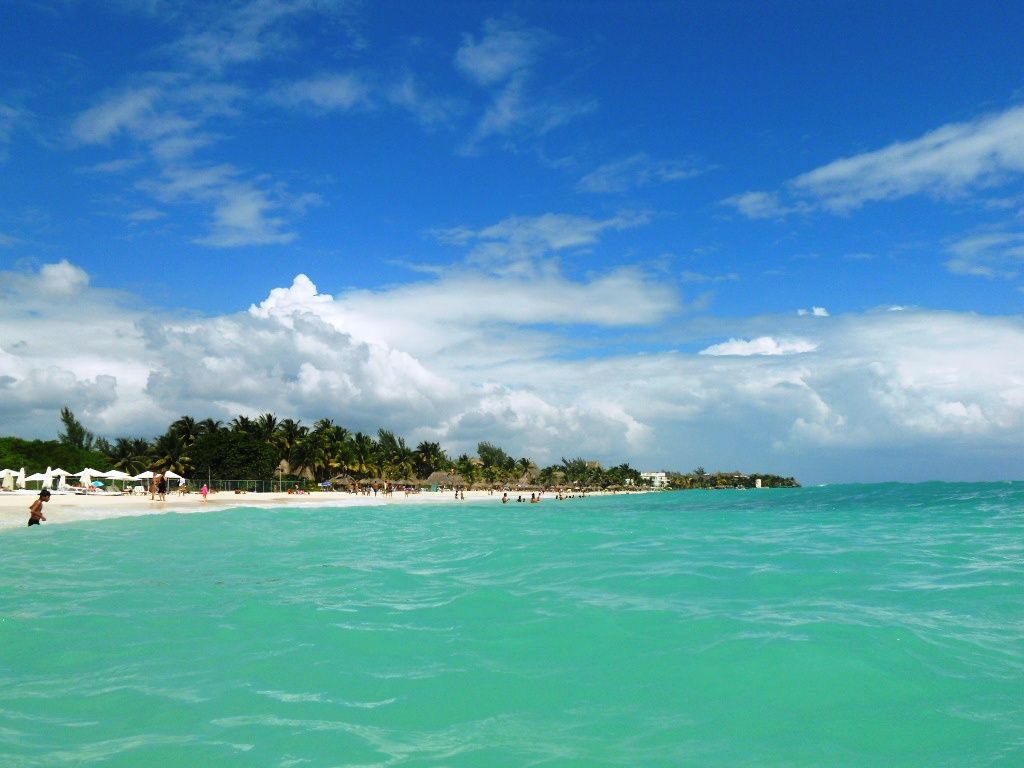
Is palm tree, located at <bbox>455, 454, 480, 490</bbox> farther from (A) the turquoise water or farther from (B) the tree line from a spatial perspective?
(A) the turquoise water

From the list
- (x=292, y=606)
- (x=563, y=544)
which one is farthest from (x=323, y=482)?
(x=292, y=606)

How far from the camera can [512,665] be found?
8.21 meters

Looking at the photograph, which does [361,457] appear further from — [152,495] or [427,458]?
[152,495]

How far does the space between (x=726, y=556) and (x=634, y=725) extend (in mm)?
13400

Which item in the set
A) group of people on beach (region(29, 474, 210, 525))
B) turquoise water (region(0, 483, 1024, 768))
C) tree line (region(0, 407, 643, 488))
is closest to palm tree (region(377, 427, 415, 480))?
tree line (region(0, 407, 643, 488))

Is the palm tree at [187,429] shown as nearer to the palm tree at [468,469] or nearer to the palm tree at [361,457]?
the palm tree at [361,457]

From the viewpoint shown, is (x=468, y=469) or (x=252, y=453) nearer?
(x=252, y=453)

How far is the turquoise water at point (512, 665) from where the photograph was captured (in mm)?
5863

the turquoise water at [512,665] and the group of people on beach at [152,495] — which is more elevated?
the group of people on beach at [152,495]

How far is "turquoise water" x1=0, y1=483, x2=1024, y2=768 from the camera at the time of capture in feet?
19.2

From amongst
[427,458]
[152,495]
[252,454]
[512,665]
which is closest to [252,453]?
[252,454]

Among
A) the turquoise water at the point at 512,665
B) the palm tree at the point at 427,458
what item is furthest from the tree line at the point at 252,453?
the turquoise water at the point at 512,665

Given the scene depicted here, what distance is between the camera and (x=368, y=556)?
63.9ft

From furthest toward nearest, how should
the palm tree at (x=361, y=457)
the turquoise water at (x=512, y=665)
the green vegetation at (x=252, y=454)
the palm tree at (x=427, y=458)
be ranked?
the palm tree at (x=427, y=458) < the palm tree at (x=361, y=457) < the green vegetation at (x=252, y=454) < the turquoise water at (x=512, y=665)
